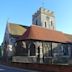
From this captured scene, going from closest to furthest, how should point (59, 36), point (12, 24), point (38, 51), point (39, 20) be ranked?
point (38, 51) → point (59, 36) → point (12, 24) → point (39, 20)

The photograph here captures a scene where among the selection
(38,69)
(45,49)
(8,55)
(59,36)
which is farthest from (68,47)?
(38,69)

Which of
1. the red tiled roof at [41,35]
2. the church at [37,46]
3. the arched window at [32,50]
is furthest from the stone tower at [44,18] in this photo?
the arched window at [32,50]

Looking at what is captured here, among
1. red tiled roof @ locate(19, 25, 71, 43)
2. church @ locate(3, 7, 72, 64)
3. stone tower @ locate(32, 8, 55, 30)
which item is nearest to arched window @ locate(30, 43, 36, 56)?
church @ locate(3, 7, 72, 64)

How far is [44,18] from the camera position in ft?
174

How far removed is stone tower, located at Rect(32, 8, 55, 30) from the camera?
52156 millimetres

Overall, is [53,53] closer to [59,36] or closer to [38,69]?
[59,36]

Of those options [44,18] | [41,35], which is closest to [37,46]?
[41,35]

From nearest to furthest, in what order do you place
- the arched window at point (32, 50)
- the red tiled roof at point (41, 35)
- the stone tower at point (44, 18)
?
the arched window at point (32, 50), the red tiled roof at point (41, 35), the stone tower at point (44, 18)

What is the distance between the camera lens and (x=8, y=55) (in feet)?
143

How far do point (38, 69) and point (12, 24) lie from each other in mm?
27837

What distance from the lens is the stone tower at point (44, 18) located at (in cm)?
5216

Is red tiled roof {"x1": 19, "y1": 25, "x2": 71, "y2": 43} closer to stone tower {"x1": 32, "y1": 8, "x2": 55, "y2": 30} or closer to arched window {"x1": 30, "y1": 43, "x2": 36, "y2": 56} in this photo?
arched window {"x1": 30, "y1": 43, "x2": 36, "y2": 56}

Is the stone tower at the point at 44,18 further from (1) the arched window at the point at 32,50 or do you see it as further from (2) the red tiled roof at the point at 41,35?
(1) the arched window at the point at 32,50

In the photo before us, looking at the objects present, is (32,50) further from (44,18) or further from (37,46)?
(44,18)
